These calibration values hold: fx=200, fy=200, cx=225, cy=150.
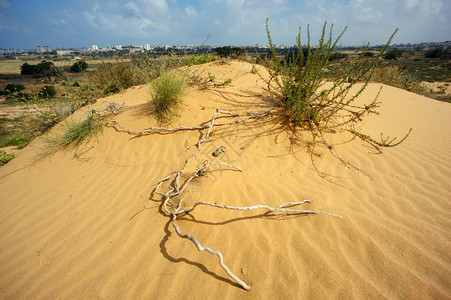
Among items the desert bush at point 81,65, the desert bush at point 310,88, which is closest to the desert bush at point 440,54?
the desert bush at point 310,88


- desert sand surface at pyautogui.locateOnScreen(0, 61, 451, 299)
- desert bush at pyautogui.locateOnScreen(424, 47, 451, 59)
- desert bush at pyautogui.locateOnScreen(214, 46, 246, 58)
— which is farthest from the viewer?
desert bush at pyautogui.locateOnScreen(424, 47, 451, 59)

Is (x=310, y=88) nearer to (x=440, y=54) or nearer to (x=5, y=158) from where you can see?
(x=5, y=158)

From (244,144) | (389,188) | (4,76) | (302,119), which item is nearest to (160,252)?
(244,144)

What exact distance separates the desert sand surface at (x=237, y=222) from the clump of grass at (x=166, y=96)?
31 cm

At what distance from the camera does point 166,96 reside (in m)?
3.89

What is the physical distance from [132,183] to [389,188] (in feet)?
10.6

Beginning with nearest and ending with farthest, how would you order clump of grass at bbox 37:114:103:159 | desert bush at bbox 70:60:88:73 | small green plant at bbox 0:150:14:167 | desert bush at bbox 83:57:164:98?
1. clump of grass at bbox 37:114:103:159
2. small green plant at bbox 0:150:14:167
3. desert bush at bbox 70:60:88:73
4. desert bush at bbox 83:57:164:98

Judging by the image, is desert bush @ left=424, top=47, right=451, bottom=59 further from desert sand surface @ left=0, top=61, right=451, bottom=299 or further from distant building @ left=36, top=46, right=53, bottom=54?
distant building @ left=36, top=46, right=53, bottom=54

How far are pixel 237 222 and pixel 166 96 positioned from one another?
9.46ft

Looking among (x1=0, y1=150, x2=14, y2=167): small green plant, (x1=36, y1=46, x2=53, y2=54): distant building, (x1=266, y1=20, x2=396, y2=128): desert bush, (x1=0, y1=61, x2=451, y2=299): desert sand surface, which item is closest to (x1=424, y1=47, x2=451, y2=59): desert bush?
(x1=0, y1=61, x2=451, y2=299): desert sand surface

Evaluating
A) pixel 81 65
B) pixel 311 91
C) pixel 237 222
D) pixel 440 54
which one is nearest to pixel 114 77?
pixel 81 65

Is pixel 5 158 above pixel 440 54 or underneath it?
underneath

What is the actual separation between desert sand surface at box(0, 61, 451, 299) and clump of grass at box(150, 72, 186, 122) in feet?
1.03

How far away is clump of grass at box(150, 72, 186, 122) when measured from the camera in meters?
3.86
